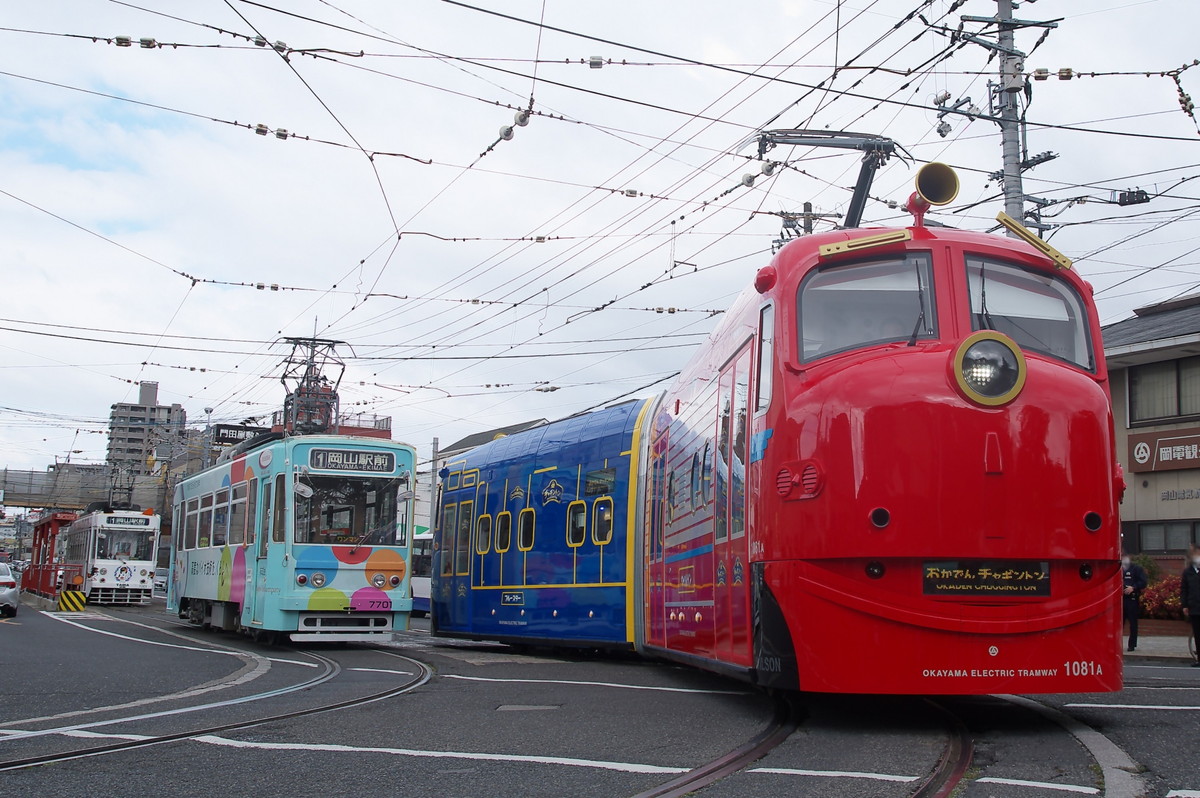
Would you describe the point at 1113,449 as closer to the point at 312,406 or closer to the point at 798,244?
the point at 798,244

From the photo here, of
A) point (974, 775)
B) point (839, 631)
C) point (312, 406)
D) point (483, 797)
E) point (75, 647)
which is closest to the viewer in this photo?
point (483, 797)

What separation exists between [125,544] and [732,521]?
32377 mm

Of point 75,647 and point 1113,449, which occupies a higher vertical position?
point 1113,449

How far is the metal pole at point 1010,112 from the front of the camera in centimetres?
1762

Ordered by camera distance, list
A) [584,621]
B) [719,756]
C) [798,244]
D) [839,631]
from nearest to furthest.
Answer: [719,756], [839,631], [798,244], [584,621]

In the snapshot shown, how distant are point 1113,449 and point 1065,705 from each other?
8.06 feet

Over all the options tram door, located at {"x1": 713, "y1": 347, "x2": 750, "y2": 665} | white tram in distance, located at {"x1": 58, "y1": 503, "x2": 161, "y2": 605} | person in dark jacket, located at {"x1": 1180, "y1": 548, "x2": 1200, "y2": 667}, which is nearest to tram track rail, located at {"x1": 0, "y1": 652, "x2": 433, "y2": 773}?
tram door, located at {"x1": 713, "y1": 347, "x2": 750, "y2": 665}

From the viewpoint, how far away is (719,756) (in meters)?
6.51

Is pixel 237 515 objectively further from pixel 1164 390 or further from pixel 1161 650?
pixel 1164 390

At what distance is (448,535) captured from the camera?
59.8 ft

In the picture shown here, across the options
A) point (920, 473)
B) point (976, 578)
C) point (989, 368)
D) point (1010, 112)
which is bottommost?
point (976, 578)

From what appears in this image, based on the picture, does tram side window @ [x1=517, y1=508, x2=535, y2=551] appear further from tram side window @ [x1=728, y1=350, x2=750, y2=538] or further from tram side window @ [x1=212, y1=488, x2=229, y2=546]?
tram side window @ [x1=728, y1=350, x2=750, y2=538]

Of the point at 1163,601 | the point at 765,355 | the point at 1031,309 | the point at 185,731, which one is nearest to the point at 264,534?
the point at 185,731

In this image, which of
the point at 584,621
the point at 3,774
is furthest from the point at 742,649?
the point at 584,621
